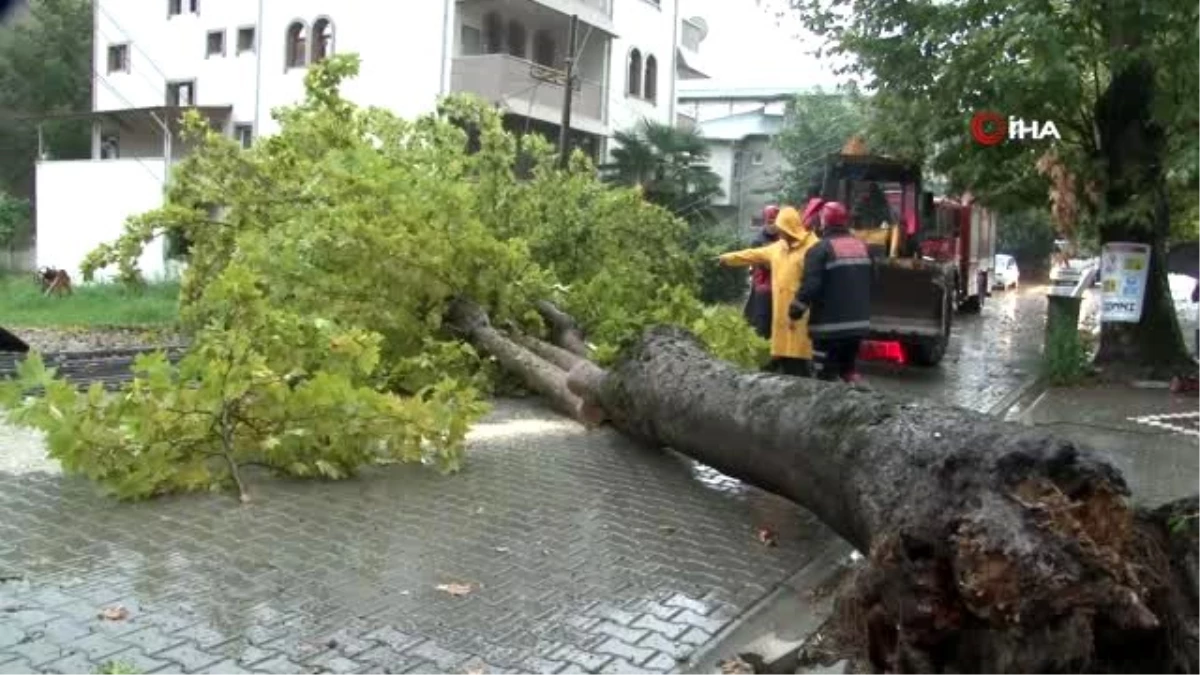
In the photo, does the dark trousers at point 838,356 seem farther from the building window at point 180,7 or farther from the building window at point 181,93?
the building window at point 180,7

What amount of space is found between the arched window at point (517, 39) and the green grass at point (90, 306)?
36.5 feet

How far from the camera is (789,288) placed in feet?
28.9

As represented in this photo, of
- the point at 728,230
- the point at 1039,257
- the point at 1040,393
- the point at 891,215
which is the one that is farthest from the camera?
the point at 1039,257

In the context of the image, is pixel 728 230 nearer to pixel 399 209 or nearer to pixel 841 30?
pixel 841 30

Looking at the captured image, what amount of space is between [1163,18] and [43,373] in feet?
31.2

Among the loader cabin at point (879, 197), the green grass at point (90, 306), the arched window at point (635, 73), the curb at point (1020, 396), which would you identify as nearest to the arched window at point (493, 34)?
the arched window at point (635, 73)

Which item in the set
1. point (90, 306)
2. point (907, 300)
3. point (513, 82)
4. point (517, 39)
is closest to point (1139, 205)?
point (907, 300)

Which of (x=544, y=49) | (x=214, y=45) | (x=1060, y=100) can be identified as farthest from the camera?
(x=214, y=45)

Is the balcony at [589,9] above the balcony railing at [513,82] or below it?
above

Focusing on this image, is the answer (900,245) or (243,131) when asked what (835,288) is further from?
(243,131)

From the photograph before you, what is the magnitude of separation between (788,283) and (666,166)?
54.8ft

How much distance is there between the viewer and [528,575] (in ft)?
16.0

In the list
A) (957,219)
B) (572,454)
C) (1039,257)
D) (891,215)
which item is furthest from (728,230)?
(1039,257)

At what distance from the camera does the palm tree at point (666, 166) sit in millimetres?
24844
